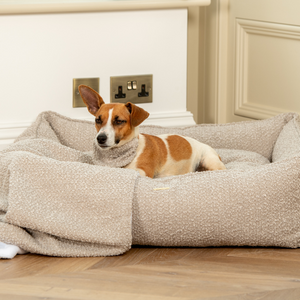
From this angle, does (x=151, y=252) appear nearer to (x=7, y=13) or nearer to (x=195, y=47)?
(x=7, y=13)

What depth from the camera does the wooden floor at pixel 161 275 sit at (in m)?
1.18

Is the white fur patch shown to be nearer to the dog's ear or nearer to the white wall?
the dog's ear

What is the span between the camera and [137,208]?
1455 millimetres

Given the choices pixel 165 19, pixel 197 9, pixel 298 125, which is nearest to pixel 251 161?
pixel 298 125

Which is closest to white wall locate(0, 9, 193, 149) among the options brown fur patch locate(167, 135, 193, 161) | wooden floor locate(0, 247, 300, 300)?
brown fur patch locate(167, 135, 193, 161)

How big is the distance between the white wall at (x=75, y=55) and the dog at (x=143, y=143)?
25.7 inches

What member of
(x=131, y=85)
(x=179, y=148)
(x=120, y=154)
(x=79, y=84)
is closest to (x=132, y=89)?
(x=131, y=85)

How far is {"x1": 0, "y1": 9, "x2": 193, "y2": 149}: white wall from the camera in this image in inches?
91.0

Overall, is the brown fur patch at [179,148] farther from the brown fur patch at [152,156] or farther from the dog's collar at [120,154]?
the dog's collar at [120,154]

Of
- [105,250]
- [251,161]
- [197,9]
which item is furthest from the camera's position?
[197,9]

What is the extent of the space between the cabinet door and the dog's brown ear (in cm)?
109

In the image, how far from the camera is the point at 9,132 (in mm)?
2342

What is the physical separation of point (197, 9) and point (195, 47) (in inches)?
8.5

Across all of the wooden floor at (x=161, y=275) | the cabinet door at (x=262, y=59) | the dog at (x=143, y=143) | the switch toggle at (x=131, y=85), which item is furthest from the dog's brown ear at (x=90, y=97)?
the cabinet door at (x=262, y=59)
